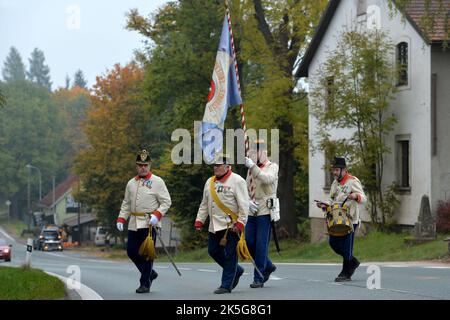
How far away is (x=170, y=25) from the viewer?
165ft

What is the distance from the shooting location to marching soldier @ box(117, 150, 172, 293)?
14508 mm

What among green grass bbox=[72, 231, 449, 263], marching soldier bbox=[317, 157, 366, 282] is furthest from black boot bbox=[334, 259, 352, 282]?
green grass bbox=[72, 231, 449, 263]

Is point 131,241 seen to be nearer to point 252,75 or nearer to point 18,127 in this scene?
point 252,75

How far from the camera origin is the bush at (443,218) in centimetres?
3158

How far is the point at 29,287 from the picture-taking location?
48.9ft

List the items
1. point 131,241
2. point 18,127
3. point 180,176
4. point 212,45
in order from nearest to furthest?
point 131,241 < point 212,45 < point 180,176 < point 18,127

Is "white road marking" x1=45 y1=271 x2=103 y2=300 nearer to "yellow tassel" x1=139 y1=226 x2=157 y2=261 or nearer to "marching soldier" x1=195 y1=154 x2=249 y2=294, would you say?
"yellow tassel" x1=139 y1=226 x2=157 y2=261

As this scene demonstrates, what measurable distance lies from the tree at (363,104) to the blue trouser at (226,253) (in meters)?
20.3

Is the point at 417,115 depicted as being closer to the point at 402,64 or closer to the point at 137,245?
the point at 402,64

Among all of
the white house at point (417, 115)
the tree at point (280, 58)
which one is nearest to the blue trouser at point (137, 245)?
Answer: the white house at point (417, 115)

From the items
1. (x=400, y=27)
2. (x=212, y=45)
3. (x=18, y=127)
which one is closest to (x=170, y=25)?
(x=212, y=45)

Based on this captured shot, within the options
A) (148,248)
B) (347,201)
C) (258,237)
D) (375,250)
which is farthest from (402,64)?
(148,248)

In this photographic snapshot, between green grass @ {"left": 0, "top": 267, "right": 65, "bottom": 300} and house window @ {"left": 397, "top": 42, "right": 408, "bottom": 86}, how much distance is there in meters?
19.6

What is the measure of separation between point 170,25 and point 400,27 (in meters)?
17.7
